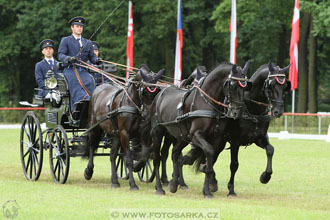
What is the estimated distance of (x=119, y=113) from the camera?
41.4ft

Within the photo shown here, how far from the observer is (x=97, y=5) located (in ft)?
137

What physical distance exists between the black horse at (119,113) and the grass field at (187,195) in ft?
2.01

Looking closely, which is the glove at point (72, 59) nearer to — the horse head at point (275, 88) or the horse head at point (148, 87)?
the horse head at point (148, 87)

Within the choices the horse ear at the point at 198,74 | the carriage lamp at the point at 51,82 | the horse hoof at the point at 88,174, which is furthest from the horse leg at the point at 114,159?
the horse ear at the point at 198,74

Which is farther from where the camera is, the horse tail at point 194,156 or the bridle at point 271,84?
the horse tail at point 194,156

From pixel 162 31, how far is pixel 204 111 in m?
29.6

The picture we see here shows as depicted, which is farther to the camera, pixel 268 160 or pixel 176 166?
pixel 176 166

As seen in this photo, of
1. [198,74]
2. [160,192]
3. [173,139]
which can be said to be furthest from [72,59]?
→ [160,192]

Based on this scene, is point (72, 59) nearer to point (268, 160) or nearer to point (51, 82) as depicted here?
point (51, 82)

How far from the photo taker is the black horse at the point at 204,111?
1072 cm

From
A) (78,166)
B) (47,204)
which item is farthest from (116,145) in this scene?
(78,166)

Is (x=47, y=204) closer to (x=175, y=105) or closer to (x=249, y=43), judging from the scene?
(x=175, y=105)

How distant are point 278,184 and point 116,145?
306 centimetres

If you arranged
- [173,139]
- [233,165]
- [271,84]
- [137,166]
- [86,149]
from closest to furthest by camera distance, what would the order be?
[271,84] → [233,165] → [137,166] → [173,139] → [86,149]
